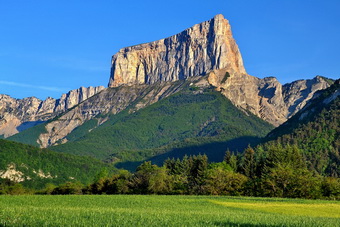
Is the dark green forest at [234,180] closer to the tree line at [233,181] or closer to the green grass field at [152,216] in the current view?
the tree line at [233,181]

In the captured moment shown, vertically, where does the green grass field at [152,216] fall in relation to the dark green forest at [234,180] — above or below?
below


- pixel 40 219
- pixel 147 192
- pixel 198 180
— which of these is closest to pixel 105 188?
pixel 147 192

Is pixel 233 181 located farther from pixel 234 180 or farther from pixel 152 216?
pixel 152 216

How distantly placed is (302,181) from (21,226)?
339 ft

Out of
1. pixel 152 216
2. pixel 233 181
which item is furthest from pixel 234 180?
pixel 152 216

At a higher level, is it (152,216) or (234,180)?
(234,180)

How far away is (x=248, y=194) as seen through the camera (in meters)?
138

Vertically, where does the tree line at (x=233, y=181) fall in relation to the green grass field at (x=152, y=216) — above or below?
above

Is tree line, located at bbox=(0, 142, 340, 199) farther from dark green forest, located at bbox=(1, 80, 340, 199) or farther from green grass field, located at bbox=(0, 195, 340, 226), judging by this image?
green grass field, located at bbox=(0, 195, 340, 226)

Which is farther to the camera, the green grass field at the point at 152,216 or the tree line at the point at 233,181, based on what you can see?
the tree line at the point at 233,181

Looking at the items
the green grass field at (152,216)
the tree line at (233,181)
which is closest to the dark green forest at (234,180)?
the tree line at (233,181)

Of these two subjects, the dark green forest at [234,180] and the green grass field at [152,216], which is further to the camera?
the dark green forest at [234,180]

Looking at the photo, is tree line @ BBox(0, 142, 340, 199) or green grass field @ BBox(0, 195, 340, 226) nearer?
green grass field @ BBox(0, 195, 340, 226)

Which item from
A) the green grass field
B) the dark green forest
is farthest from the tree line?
the green grass field
